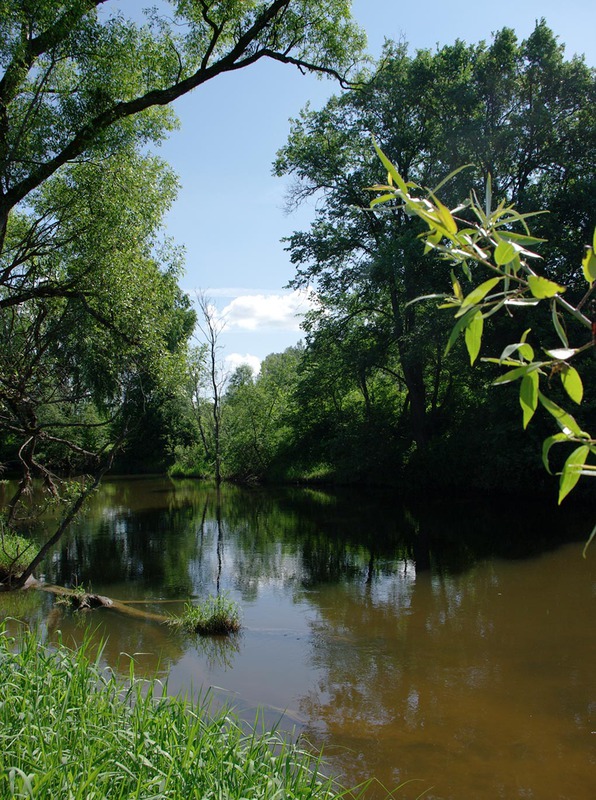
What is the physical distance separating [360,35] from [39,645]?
9.39 metres

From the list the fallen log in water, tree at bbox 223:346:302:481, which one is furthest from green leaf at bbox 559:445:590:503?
tree at bbox 223:346:302:481

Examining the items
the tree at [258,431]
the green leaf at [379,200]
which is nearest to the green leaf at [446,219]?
the green leaf at [379,200]

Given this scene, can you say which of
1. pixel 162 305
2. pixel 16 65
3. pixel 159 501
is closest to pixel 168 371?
pixel 162 305

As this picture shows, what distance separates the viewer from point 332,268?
2162cm

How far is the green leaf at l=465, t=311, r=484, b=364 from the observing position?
0.79m

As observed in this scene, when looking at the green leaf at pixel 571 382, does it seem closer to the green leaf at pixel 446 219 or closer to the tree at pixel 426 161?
the green leaf at pixel 446 219

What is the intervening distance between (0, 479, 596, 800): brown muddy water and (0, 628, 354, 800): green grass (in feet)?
2.39

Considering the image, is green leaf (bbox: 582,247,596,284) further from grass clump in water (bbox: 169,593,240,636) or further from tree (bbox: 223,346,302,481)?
tree (bbox: 223,346,302,481)

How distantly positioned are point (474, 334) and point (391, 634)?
8.51m

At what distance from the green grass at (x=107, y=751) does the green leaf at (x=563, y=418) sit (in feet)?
7.30

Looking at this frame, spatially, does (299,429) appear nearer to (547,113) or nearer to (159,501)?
(159,501)

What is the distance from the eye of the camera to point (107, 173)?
8.95 metres

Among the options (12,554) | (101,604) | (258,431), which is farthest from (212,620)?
(258,431)

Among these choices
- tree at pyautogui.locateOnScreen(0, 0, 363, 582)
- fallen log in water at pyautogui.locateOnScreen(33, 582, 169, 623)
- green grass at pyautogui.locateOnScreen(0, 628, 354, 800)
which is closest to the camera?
green grass at pyautogui.locateOnScreen(0, 628, 354, 800)
